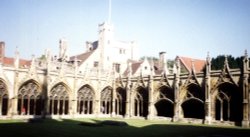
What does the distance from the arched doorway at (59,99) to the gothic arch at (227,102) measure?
Result: 1458cm

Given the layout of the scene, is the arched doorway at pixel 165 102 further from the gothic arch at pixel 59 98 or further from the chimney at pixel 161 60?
the chimney at pixel 161 60

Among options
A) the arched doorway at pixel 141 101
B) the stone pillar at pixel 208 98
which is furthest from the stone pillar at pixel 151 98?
the stone pillar at pixel 208 98

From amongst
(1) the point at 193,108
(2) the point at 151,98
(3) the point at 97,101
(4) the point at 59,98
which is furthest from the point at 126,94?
(1) the point at 193,108

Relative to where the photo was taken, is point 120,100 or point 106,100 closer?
point 106,100

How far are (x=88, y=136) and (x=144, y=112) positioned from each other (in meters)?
17.5

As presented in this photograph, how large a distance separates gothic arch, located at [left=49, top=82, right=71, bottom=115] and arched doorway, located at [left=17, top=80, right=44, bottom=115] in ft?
3.58

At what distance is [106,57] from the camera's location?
141 ft

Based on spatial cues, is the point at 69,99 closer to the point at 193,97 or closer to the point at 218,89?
the point at 193,97

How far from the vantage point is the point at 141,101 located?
99.5 feet

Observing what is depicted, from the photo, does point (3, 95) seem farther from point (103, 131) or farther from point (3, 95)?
point (103, 131)

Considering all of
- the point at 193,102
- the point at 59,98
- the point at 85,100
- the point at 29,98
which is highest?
the point at 29,98

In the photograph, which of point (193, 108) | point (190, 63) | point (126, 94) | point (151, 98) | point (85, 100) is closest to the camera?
point (193, 108)

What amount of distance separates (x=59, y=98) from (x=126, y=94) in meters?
7.62

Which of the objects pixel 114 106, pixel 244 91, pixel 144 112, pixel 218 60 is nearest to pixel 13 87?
pixel 114 106
